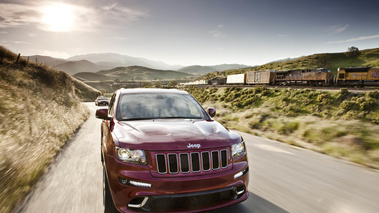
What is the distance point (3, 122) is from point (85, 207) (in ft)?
14.2

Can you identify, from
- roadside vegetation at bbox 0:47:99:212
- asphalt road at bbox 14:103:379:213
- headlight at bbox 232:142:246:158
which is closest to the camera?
headlight at bbox 232:142:246:158

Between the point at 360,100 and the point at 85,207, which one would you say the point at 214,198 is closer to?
the point at 85,207

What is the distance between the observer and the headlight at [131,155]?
8.10ft

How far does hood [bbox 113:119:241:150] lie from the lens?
8.27ft

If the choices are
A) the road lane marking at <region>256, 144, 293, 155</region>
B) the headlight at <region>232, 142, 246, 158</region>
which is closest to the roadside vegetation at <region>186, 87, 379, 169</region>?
the road lane marking at <region>256, 144, 293, 155</region>

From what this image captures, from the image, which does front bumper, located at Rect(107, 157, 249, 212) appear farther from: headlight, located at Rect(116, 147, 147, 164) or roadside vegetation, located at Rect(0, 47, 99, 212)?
roadside vegetation, located at Rect(0, 47, 99, 212)

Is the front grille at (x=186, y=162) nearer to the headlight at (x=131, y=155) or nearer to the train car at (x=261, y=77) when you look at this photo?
the headlight at (x=131, y=155)

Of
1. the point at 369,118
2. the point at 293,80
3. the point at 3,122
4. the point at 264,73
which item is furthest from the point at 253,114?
the point at 264,73

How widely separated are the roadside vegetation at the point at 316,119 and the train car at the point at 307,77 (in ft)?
31.5

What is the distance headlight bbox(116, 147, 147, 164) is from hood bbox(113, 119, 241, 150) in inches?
1.9

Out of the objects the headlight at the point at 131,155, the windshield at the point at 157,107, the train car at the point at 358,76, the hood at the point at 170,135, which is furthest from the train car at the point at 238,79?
the headlight at the point at 131,155

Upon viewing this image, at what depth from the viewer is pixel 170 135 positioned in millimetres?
2713

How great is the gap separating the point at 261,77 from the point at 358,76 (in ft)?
45.0

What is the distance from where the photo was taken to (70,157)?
5.71 m
